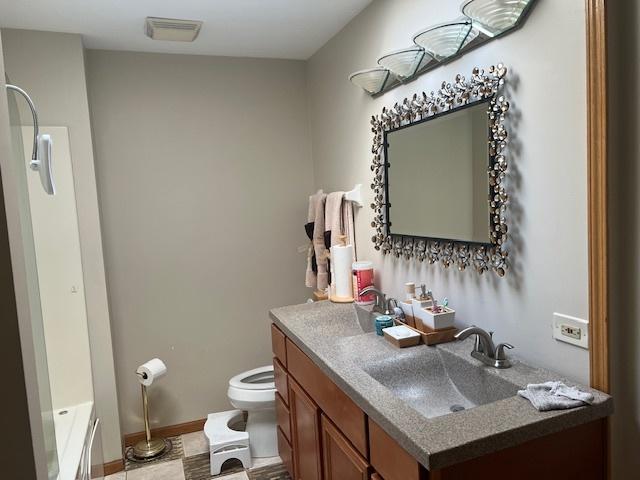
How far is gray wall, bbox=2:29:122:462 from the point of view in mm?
2514

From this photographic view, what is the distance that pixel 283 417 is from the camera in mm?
2459

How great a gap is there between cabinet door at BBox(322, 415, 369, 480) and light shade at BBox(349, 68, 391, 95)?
1509 mm

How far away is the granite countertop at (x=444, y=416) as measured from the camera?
3.73 ft

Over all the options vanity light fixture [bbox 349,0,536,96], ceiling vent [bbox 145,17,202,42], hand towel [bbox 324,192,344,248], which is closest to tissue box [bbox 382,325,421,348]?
hand towel [bbox 324,192,344,248]

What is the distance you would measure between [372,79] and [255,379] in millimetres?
1944

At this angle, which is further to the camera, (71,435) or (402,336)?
(71,435)

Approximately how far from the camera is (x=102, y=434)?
275cm

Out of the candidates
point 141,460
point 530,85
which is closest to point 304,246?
point 141,460

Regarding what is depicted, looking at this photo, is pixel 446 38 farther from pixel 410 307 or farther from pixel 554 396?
pixel 554 396

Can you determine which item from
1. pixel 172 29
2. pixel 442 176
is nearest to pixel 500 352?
pixel 442 176

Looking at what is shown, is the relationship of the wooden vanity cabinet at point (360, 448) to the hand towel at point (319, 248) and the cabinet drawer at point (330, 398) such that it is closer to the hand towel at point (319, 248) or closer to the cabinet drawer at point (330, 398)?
the cabinet drawer at point (330, 398)

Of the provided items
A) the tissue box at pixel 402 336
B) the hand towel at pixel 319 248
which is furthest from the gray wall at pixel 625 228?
the hand towel at pixel 319 248

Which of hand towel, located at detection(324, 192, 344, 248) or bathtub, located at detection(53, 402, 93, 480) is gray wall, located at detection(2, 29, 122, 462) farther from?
hand towel, located at detection(324, 192, 344, 248)

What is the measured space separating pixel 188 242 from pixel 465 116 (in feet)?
6.47
